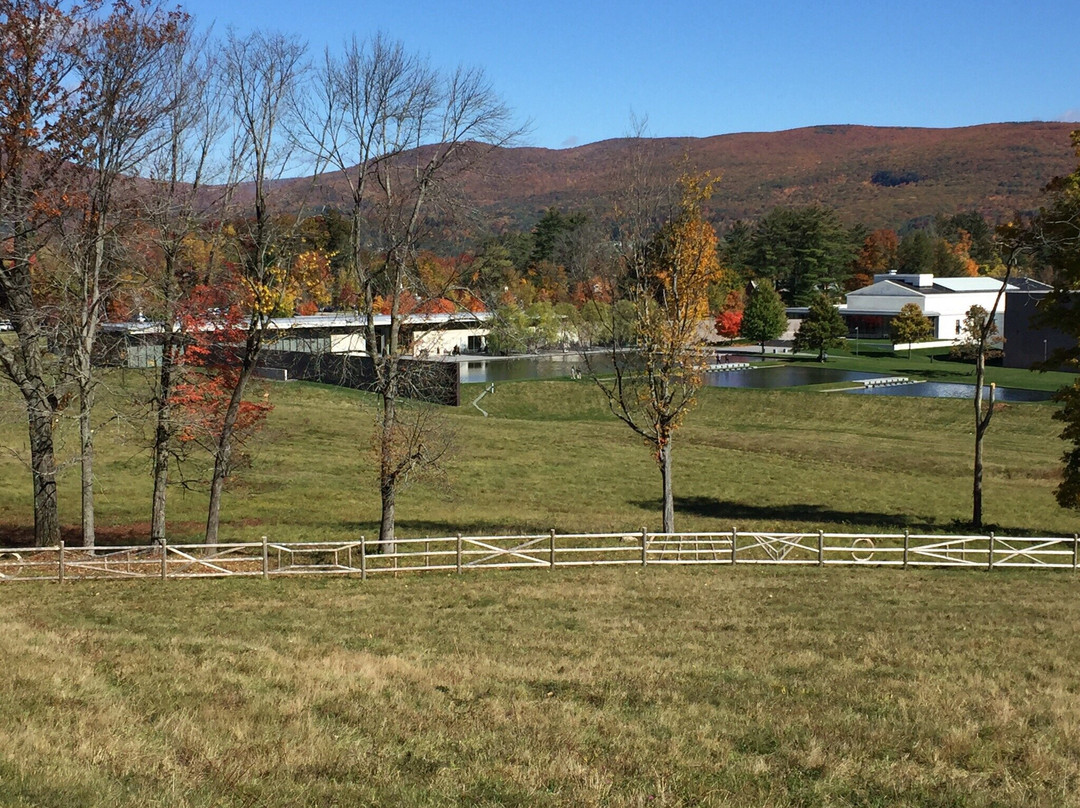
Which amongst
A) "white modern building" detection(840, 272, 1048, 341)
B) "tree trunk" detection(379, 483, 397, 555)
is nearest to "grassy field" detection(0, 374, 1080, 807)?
"tree trunk" detection(379, 483, 397, 555)

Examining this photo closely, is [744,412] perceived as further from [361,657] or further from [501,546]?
[361,657]

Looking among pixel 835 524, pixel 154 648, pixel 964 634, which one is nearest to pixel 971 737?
pixel 964 634

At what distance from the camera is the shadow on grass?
113 ft

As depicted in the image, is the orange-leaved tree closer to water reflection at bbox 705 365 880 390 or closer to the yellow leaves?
the yellow leaves

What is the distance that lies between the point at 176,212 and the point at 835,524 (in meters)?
22.5

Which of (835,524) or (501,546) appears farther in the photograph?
(835,524)

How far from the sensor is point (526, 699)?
12.4 metres

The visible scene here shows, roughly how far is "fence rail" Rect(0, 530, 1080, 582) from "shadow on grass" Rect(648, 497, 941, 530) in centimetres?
488

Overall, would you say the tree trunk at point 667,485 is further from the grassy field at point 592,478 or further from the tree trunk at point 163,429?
the tree trunk at point 163,429

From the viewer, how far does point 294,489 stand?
38219 mm

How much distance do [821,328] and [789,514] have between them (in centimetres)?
6723

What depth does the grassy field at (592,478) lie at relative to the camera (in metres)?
32.1

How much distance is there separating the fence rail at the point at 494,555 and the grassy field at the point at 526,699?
1.35 m

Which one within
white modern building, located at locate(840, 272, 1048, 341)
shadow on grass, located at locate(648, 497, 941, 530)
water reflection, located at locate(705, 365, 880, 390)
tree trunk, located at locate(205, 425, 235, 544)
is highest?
white modern building, located at locate(840, 272, 1048, 341)
